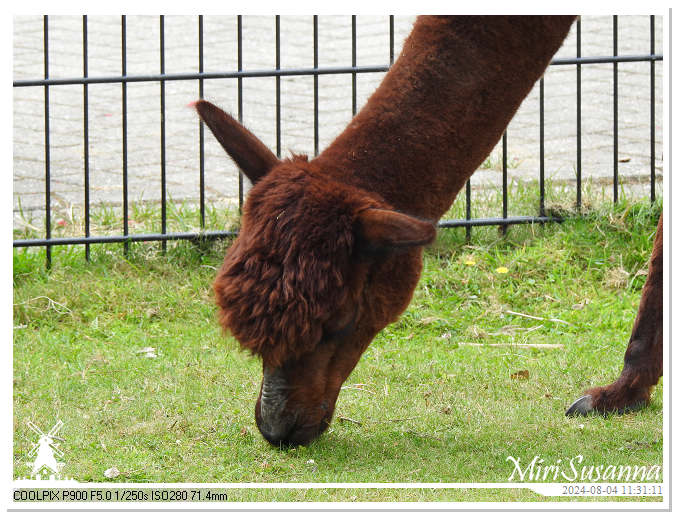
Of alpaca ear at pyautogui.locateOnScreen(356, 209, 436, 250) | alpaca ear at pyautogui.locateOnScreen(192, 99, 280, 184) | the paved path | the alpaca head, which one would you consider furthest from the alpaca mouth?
the paved path

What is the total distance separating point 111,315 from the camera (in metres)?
6.32

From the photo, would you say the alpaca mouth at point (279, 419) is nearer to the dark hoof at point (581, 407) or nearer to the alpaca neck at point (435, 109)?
the alpaca neck at point (435, 109)

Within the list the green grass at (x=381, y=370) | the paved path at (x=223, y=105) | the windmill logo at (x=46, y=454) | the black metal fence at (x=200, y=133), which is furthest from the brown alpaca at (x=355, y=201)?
the paved path at (x=223, y=105)

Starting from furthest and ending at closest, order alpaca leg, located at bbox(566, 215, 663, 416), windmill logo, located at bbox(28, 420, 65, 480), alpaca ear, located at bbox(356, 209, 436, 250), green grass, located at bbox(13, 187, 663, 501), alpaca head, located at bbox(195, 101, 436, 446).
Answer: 1. alpaca leg, located at bbox(566, 215, 663, 416)
2. green grass, located at bbox(13, 187, 663, 501)
3. windmill logo, located at bbox(28, 420, 65, 480)
4. alpaca head, located at bbox(195, 101, 436, 446)
5. alpaca ear, located at bbox(356, 209, 436, 250)

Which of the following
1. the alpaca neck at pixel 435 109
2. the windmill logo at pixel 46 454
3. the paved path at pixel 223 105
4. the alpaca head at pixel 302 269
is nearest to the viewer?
the alpaca head at pixel 302 269

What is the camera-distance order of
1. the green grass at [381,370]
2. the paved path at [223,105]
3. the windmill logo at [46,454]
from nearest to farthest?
the windmill logo at [46,454] < the green grass at [381,370] < the paved path at [223,105]

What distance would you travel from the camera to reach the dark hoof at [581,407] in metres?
4.75

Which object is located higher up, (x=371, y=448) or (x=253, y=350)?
(x=253, y=350)

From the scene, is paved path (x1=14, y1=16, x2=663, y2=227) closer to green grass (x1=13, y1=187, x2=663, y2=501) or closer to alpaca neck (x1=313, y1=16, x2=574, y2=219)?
green grass (x1=13, y1=187, x2=663, y2=501)

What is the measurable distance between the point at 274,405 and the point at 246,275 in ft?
2.09

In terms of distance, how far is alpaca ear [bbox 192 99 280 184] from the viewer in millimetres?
3979

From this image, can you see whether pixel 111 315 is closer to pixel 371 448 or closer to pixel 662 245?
pixel 371 448

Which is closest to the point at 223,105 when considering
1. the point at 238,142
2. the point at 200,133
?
the point at 200,133
